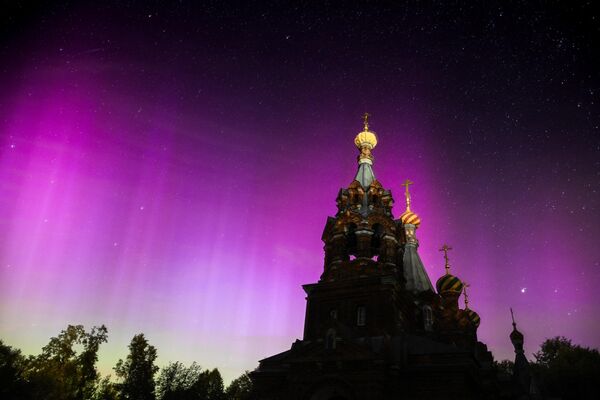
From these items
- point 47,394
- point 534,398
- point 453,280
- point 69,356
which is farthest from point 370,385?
point 69,356

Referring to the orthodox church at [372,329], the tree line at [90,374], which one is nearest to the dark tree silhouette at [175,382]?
the tree line at [90,374]

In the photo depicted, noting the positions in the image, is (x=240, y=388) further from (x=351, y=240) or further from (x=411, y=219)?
(x=351, y=240)

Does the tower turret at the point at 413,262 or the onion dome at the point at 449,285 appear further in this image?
the onion dome at the point at 449,285

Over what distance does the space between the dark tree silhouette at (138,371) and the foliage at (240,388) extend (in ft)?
52.2

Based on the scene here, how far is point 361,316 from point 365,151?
12464mm

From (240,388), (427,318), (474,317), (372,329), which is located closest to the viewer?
(372,329)

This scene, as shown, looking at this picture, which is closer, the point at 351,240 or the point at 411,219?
the point at 351,240

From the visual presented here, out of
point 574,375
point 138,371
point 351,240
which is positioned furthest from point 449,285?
point 138,371

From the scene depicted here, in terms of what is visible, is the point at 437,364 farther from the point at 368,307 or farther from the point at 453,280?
the point at 453,280

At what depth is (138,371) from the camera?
4156 centimetres

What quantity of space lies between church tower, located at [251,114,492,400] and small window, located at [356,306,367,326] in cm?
5

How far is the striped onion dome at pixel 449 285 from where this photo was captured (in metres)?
31.8

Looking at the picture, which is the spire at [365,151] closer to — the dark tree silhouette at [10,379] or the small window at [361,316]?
the small window at [361,316]

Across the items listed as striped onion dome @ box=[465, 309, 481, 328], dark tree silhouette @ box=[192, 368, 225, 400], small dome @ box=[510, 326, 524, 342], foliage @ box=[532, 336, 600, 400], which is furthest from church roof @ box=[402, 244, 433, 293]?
dark tree silhouette @ box=[192, 368, 225, 400]
